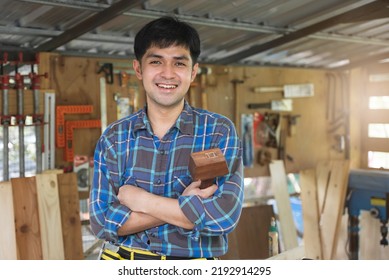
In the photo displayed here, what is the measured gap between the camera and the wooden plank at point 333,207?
3.22 m

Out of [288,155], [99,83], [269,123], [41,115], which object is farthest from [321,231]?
[41,115]

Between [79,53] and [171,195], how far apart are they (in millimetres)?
1505

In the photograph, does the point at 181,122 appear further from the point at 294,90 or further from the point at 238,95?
the point at 294,90

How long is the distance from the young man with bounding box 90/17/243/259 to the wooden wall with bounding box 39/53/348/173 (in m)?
1.17

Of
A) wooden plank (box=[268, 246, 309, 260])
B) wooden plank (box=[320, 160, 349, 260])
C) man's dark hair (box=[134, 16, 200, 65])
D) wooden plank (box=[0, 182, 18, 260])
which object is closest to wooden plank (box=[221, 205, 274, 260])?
wooden plank (box=[268, 246, 309, 260])

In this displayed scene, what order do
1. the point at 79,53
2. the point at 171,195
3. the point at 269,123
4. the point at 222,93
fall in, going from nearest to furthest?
the point at 171,195
the point at 79,53
the point at 222,93
the point at 269,123

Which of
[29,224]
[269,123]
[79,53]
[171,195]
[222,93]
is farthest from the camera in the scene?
[269,123]

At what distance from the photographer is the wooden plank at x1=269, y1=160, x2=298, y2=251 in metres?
3.40

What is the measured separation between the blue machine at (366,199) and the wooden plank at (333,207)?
5 cm

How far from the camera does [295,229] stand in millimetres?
3455

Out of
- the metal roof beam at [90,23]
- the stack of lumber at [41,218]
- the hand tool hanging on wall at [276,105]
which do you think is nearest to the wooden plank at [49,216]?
the stack of lumber at [41,218]

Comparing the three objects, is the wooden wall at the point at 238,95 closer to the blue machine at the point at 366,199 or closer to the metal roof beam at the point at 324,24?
the metal roof beam at the point at 324,24

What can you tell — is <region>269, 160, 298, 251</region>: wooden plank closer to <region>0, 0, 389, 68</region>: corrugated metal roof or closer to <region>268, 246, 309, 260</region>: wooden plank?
<region>0, 0, 389, 68</region>: corrugated metal roof
